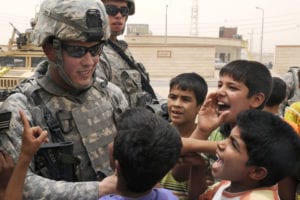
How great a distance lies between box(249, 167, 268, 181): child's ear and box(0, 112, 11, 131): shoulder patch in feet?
3.11

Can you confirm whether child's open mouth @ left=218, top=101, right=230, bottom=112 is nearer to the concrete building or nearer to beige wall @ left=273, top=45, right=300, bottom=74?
the concrete building

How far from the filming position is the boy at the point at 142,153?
135 cm

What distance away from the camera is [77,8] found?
189cm

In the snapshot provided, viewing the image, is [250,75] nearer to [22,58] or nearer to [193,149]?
[193,149]

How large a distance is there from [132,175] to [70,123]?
2.06 feet

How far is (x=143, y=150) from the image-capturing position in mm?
1346

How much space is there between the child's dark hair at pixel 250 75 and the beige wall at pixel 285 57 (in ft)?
86.4

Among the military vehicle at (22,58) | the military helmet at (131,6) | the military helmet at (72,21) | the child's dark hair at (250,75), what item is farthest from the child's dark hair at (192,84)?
the military vehicle at (22,58)

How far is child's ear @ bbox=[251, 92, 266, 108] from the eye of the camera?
205 cm

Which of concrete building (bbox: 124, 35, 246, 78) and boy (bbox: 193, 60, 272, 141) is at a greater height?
boy (bbox: 193, 60, 272, 141)

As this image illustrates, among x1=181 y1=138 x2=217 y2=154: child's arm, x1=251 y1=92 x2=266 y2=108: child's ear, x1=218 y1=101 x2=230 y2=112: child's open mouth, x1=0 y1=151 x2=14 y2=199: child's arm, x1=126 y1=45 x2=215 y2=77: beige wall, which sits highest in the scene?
x1=251 y1=92 x2=266 y2=108: child's ear

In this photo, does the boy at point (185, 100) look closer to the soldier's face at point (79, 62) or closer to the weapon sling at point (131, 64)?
the soldier's face at point (79, 62)

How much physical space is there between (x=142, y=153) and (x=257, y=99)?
36.9 inches

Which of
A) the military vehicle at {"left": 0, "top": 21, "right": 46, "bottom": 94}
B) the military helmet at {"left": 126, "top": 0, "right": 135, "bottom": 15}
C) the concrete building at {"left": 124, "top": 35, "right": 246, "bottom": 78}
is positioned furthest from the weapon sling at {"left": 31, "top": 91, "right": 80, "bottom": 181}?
the concrete building at {"left": 124, "top": 35, "right": 246, "bottom": 78}
